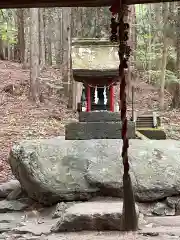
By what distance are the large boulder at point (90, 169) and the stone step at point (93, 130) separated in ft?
3.29

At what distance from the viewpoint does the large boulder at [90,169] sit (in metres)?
8.31

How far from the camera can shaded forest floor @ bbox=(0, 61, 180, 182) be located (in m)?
13.2

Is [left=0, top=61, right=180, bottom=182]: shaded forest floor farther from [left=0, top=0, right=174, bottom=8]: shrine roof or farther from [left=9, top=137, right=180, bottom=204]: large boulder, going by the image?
[left=0, top=0, right=174, bottom=8]: shrine roof

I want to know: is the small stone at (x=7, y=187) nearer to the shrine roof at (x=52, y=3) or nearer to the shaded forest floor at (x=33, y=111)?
the shaded forest floor at (x=33, y=111)

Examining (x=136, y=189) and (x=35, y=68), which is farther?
(x=35, y=68)

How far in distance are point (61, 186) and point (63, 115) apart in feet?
26.2

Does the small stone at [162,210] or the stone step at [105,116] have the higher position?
the stone step at [105,116]

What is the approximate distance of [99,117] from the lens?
1076 centimetres

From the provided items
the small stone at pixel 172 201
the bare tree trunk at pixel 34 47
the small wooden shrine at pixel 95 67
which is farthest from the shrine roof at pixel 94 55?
the bare tree trunk at pixel 34 47

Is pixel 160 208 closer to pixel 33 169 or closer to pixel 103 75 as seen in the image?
pixel 33 169

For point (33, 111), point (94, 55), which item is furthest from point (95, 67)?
point (33, 111)

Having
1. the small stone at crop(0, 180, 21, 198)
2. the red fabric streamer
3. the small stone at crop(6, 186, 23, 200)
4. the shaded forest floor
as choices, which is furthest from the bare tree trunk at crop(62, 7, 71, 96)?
the red fabric streamer

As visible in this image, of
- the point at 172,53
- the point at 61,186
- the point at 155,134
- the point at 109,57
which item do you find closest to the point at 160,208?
the point at 61,186

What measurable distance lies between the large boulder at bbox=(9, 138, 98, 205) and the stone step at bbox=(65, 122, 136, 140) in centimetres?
102
